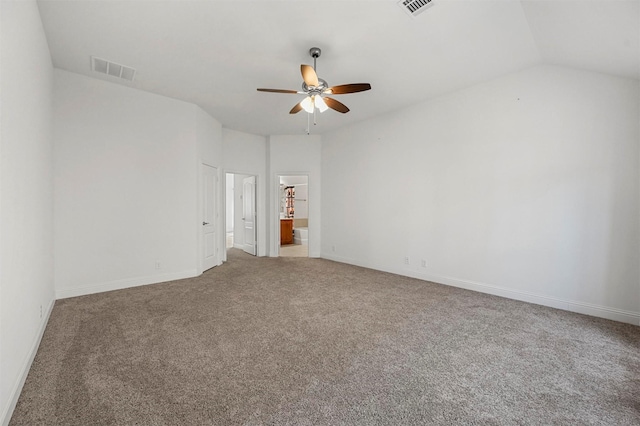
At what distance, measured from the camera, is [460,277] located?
14.2ft

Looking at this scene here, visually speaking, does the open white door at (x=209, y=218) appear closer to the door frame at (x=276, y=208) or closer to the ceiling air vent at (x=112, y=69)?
the door frame at (x=276, y=208)

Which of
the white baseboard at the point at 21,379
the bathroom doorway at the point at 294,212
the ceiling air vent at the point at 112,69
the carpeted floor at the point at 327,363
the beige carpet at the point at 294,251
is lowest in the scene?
the beige carpet at the point at 294,251

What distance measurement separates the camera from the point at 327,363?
2188mm

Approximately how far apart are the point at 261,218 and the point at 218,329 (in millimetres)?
4330

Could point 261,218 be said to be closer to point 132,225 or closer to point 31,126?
point 132,225

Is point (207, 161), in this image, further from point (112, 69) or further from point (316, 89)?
point (316, 89)

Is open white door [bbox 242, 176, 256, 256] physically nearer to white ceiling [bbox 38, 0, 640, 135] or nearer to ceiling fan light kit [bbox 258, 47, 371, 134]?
white ceiling [bbox 38, 0, 640, 135]

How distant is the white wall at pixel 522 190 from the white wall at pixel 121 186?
3.59 metres

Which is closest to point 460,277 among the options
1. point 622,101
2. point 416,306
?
point 416,306

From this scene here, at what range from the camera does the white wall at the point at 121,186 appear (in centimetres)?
372

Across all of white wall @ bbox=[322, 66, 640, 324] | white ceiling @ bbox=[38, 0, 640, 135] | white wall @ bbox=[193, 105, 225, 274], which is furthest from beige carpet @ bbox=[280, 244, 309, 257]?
white ceiling @ bbox=[38, 0, 640, 135]

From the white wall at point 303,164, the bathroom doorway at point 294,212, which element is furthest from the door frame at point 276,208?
the bathroom doorway at point 294,212

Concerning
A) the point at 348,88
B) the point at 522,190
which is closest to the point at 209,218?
the point at 348,88

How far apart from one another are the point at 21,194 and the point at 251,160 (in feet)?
16.1
